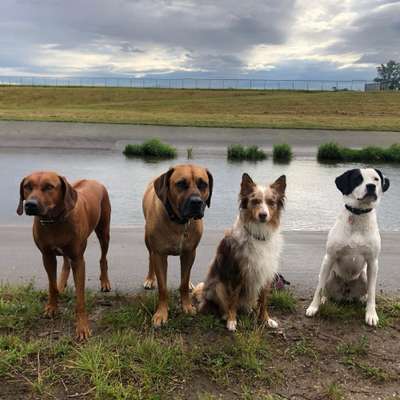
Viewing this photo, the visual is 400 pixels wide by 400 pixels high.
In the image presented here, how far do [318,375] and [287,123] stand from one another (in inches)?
1176

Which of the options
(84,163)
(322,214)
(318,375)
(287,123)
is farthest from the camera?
(287,123)

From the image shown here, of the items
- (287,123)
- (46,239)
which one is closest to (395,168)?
(287,123)

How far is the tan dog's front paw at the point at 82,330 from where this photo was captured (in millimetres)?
3842

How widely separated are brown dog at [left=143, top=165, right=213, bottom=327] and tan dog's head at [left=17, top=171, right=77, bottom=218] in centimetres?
81

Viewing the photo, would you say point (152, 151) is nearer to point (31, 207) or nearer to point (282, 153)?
point (282, 153)

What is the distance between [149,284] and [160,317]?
1.05 m

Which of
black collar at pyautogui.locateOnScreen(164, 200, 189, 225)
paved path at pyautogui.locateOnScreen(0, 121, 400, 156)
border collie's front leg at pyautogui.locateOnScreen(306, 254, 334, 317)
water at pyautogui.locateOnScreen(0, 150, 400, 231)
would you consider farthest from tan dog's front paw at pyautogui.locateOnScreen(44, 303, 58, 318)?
paved path at pyautogui.locateOnScreen(0, 121, 400, 156)

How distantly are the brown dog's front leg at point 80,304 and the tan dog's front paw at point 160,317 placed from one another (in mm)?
627

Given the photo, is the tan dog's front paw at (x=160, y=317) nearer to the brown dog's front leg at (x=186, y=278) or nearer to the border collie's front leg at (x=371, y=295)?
the brown dog's front leg at (x=186, y=278)

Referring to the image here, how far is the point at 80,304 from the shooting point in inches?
156

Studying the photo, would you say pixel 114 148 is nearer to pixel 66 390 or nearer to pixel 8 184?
pixel 8 184

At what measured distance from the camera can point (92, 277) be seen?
5590mm

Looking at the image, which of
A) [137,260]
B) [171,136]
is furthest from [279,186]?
[171,136]

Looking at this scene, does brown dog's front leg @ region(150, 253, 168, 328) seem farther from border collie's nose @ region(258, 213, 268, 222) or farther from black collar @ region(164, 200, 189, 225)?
border collie's nose @ region(258, 213, 268, 222)
